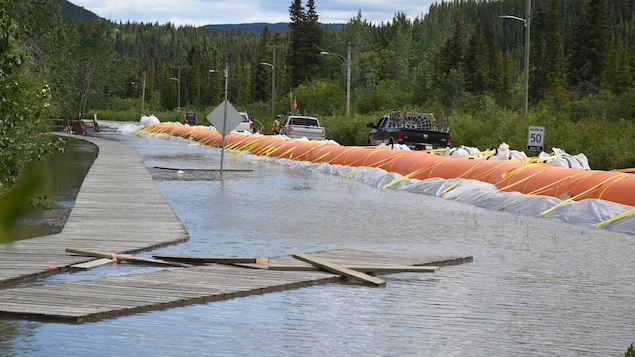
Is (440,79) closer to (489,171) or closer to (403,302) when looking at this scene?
(489,171)

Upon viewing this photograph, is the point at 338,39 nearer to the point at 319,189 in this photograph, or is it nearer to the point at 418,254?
the point at 319,189

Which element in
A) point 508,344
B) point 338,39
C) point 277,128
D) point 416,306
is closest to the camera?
point 508,344

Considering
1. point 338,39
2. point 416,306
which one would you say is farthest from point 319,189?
point 338,39

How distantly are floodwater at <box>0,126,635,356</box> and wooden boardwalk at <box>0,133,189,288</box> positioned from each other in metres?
0.40

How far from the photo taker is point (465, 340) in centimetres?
789

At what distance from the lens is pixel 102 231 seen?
14.7 meters

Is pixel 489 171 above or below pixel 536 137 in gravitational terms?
below

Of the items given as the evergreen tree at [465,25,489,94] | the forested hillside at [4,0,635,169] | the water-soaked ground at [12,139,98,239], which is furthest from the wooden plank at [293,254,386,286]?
the evergreen tree at [465,25,489,94]

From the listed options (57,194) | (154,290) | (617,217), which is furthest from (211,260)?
(57,194)

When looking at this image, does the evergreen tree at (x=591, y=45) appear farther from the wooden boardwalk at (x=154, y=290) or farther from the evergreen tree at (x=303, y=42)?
the wooden boardwalk at (x=154, y=290)

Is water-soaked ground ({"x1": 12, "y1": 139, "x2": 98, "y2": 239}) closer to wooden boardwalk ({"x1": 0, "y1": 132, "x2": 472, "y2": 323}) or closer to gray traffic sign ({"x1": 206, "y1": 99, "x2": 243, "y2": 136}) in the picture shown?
wooden boardwalk ({"x1": 0, "y1": 132, "x2": 472, "y2": 323})

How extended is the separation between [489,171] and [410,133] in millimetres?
15537

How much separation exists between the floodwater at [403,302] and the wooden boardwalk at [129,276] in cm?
19

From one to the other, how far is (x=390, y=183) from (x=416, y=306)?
18541 mm
